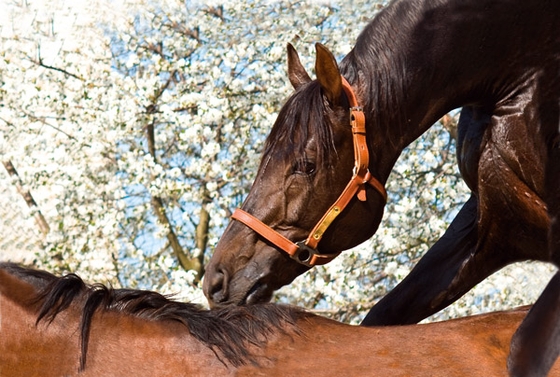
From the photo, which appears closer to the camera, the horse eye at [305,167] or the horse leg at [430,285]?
the horse eye at [305,167]

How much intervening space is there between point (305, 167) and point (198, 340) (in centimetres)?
86

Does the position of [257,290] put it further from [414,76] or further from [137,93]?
[137,93]

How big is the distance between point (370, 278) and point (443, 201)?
2.48 feet

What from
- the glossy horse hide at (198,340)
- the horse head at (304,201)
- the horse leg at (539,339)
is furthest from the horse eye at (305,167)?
the horse leg at (539,339)

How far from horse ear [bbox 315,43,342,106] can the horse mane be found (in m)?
0.82

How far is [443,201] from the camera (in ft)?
21.5

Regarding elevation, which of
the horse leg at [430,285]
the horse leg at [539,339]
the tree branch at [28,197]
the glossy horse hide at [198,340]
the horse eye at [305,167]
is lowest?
the glossy horse hide at [198,340]

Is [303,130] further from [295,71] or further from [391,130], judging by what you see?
[295,71]

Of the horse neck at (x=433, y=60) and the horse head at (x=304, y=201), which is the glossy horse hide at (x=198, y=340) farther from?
the horse neck at (x=433, y=60)

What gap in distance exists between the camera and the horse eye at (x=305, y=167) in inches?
117

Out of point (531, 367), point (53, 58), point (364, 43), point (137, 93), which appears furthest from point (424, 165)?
point (531, 367)

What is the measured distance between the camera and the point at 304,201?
298 centimetres

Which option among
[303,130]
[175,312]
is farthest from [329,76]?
[175,312]

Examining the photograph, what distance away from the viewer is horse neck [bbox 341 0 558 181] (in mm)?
2957
